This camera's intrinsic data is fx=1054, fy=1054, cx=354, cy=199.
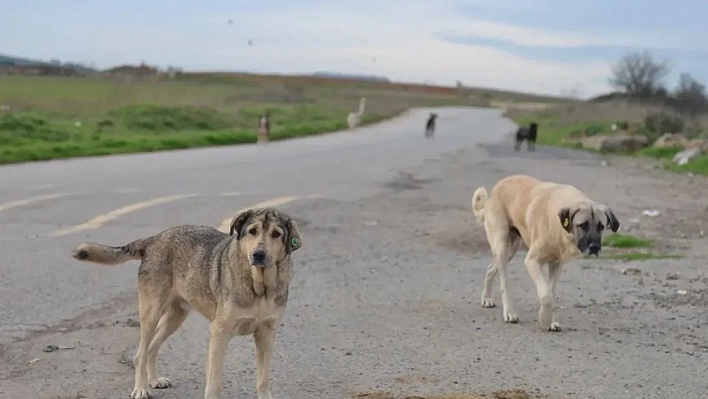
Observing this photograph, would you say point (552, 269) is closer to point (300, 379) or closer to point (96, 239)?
point (300, 379)

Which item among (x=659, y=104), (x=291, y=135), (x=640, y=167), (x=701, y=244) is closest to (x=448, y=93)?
(x=659, y=104)

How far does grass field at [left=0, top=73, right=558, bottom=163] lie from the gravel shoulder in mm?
14360

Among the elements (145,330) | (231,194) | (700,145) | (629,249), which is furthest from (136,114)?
(145,330)

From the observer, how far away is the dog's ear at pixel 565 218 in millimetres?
8562

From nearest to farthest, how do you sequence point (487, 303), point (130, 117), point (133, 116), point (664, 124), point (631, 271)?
1. point (487, 303)
2. point (631, 271)
3. point (130, 117)
4. point (133, 116)
5. point (664, 124)

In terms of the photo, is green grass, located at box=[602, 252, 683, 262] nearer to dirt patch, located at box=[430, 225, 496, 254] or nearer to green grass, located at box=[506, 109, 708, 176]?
dirt patch, located at box=[430, 225, 496, 254]

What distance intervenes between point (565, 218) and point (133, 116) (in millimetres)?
34200

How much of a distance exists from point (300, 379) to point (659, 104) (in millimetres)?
58872

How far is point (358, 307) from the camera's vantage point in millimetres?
9359

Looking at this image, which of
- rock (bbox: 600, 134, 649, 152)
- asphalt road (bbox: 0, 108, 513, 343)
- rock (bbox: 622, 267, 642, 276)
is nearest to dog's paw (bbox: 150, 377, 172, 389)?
asphalt road (bbox: 0, 108, 513, 343)

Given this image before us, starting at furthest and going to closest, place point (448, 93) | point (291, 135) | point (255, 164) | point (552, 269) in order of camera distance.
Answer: point (448, 93)
point (291, 135)
point (255, 164)
point (552, 269)

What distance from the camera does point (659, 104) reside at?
2459 inches

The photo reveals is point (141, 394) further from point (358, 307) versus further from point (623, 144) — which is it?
point (623, 144)

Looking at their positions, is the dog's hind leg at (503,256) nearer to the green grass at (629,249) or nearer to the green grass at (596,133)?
the green grass at (629,249)
